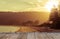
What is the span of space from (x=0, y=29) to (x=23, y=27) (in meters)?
0.27

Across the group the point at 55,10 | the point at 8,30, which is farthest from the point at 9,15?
the point at 55,10

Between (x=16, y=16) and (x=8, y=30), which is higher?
(x=16, y=16)

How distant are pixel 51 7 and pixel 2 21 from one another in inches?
23.5

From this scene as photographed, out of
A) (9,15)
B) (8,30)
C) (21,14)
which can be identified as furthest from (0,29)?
(21,14)

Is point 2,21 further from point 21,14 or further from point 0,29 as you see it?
point 21,14

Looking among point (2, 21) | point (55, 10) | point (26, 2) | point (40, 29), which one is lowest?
point (40, 29)

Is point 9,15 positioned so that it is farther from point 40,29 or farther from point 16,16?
point 40,29

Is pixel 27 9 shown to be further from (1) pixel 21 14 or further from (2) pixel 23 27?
(2) pixel 23 27

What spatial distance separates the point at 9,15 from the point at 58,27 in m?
0.59

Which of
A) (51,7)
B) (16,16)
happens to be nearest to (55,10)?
(51,7)

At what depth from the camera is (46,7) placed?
144 cm

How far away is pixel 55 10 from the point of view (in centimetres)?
Answer: 144

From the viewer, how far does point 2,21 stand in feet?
4.79

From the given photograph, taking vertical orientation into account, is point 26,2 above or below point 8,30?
above
